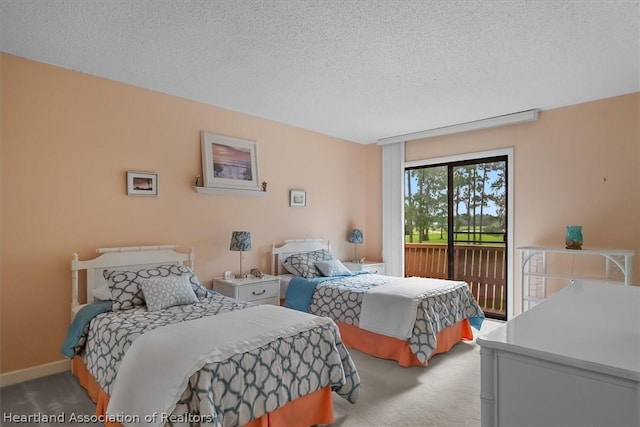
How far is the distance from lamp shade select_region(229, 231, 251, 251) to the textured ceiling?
1.41 m

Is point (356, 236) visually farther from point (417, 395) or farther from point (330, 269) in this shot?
point (417, 395)

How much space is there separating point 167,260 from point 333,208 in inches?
101

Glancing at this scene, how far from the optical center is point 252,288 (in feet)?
12.4

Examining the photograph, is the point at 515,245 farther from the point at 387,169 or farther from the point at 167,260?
the point at 167,260

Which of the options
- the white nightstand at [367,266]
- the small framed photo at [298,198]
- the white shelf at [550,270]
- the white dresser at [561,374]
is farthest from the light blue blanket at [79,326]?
the white shelf at [550,270]

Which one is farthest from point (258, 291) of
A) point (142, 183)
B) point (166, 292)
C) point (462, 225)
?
point (462, 225)

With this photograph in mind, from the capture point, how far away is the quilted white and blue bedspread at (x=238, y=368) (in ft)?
5.74

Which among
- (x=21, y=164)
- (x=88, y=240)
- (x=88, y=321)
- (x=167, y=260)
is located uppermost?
(x=21, y=164)

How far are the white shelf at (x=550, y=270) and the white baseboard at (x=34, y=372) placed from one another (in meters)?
4.47

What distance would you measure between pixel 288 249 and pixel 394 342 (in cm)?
187

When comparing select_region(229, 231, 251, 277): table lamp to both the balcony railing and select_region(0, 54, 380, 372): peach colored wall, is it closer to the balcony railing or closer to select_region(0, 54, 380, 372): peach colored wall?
select_region(0, 54, 380, 372): peach colored wall

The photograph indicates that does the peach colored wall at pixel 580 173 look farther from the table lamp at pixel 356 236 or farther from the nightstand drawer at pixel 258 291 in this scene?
the nightstand drawer at pixel 258 291

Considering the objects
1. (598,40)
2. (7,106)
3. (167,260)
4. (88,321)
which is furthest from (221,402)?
(598,40)

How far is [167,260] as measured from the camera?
3.52 m
